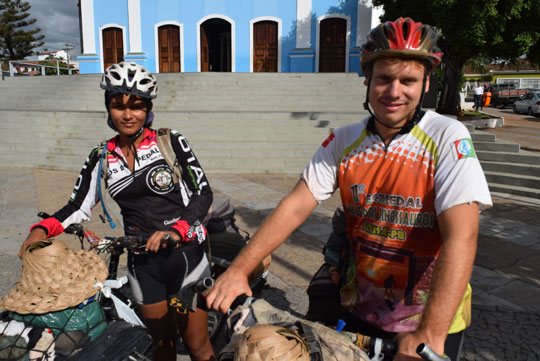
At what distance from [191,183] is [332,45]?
2322cm

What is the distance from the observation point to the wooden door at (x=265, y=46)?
2434 centimetres

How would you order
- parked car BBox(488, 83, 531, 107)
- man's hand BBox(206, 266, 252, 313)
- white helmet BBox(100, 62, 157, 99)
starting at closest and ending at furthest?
man's hand BBox(206, 266, 252, 313) → white helmet BBox(100, 62, 157, 99) → parked car BBox(488, 83, 531, 107)

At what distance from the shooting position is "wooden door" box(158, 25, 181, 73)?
24828 mm

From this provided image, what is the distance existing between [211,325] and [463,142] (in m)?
2.56

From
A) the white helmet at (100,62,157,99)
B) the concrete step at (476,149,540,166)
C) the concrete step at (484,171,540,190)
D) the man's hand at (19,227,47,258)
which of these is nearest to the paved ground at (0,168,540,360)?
the concrete step at (484,171,540,190)

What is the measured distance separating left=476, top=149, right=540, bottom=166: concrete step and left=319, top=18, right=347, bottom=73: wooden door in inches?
589

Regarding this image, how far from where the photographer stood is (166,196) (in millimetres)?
2502

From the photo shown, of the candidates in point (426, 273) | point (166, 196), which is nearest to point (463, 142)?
point (426, 273)

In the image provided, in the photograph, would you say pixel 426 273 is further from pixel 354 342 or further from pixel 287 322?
pixel 287 322

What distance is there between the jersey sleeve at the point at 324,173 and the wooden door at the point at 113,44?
26.2 meters

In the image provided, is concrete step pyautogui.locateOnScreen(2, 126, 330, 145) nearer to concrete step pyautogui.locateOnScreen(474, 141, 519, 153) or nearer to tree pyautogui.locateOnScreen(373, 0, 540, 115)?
A: concrete step pyautogui.locateOnScreen(474, 141, 519, 153)

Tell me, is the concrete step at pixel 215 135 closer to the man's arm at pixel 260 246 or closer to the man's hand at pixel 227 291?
the man's arm at pixel 260 246

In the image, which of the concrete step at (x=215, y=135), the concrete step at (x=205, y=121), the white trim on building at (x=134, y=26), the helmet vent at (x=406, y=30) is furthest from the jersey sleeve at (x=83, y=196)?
the white trim on building at (x=134, y=26)

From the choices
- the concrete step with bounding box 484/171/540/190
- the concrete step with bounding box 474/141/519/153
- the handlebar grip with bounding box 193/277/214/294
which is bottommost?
the concrete step with bounding box 484/171/540/190
